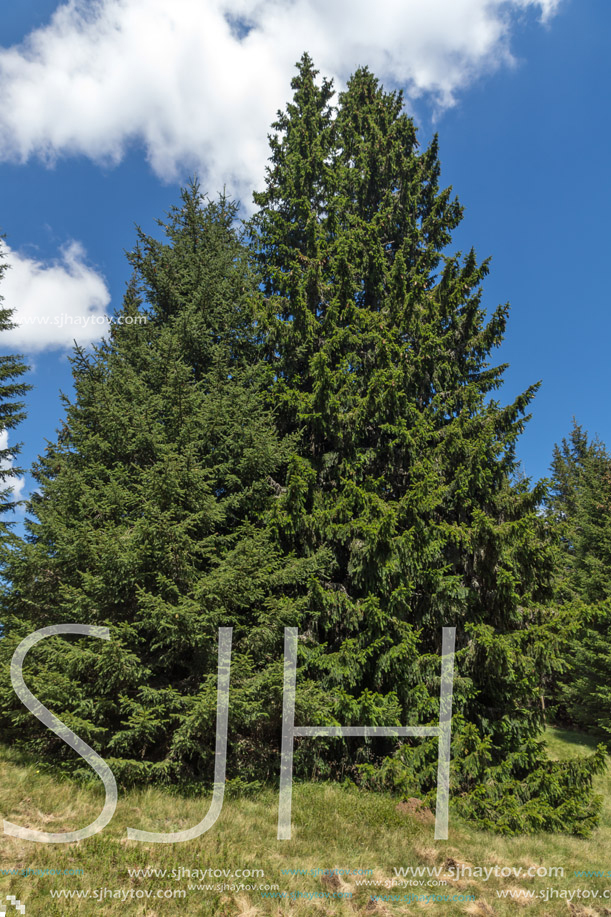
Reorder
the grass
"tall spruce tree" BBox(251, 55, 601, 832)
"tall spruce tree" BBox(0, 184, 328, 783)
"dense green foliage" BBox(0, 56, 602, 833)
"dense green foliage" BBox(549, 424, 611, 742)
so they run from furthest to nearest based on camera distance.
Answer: "dense green foliage" BBox(549, 424, 611, 742), "tall spruce tree" BBox(251, 55, 601, 832), "dense green foliage" BBox(0, 56, 602, 833), "tall spruce tree" BBox(0, 184, 328, 783), the grass

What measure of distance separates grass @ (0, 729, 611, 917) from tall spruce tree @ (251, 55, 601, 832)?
31.3 inches

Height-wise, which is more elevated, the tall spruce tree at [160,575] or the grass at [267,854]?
the tall spruce tree at [160,575]

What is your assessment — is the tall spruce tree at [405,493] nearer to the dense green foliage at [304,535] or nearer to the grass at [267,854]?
the dense green foliage at [304,535]

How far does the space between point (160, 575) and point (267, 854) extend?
168 inches

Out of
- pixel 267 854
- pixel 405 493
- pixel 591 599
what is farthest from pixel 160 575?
pixel 591 599

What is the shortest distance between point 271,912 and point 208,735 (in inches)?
113

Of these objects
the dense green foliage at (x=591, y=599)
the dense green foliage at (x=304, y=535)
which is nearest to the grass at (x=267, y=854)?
the dense green foliage at (x=304, y=535)

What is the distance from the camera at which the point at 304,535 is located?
1016 centimetres

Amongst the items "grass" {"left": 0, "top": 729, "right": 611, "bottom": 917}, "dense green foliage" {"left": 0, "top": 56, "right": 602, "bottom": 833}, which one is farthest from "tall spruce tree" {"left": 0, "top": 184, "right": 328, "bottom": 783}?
"grass" {"left": 0, "top": 729, "right": 611, "bottom": 917}

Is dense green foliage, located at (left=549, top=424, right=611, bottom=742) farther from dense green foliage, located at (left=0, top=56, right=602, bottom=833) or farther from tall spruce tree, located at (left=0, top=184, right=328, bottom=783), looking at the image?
tall spruce tree, located at (left=0, top=184, right=328, bottom=783)

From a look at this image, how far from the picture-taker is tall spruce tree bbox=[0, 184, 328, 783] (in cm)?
729

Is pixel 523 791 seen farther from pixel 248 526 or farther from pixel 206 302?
pixel 206 302

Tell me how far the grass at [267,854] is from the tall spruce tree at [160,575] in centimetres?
63

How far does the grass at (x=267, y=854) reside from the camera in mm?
5164
